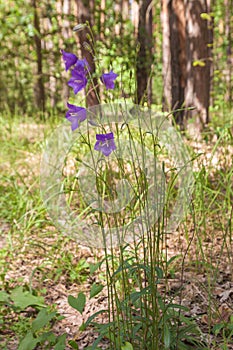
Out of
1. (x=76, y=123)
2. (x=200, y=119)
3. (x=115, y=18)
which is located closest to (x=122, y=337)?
(x=76, y=123)

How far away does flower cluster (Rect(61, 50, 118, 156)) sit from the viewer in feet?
4.15

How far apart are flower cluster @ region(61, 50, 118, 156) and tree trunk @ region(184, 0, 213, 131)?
3.49 metres

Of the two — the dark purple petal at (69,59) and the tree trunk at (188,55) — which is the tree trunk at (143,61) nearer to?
the tree trunk at (188,55)

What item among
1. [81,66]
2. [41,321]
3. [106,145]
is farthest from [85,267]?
[81,66]

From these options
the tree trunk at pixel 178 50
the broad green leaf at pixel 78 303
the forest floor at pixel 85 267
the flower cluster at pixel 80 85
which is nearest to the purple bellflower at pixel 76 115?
the flower cluster at pixel 80 85

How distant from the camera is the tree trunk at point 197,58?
187 inches

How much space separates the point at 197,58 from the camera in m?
4.82

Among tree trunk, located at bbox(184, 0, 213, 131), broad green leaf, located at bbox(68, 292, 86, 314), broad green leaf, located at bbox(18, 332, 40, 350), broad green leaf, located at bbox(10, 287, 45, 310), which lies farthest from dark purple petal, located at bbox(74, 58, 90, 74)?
tree trunk, located at bbox(184, 0, 213, 131)

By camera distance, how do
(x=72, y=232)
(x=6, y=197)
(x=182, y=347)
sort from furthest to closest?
(x=6, y=197) < (x=72, y=232) < (x=182, y=347)

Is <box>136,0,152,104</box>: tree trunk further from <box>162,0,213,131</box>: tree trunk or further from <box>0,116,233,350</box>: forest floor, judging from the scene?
<box>0,116,233,350</box>: forest floor

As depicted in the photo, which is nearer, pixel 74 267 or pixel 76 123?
pixel 76 123

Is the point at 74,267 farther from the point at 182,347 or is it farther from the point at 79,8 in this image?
the point at 79,8

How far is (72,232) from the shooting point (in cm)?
252

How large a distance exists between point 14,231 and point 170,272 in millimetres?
957
